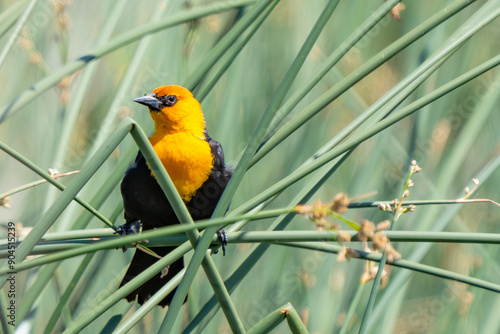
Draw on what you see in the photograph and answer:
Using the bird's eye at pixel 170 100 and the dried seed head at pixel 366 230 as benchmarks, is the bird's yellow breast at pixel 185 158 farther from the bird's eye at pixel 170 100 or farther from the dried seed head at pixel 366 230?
the dried seed head at pixel 366 230

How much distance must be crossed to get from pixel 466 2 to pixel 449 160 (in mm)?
673

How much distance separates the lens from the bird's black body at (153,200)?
5.46ft

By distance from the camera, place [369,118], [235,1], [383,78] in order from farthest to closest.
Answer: [383,78] → [235,1] → [369,118]

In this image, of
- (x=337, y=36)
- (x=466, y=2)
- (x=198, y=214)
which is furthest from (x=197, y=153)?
(x=466, y=2)

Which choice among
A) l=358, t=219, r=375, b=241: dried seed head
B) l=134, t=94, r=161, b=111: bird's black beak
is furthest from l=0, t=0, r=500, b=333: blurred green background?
l=358, t=219, r=375, b=241: dried seed head

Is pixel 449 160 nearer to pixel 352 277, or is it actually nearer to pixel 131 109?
pixel 352 277

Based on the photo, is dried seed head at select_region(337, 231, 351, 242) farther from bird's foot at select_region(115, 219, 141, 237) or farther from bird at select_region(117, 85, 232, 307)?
bird's foot at select_region(115, 219, 141, 237)

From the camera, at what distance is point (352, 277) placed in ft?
6.07

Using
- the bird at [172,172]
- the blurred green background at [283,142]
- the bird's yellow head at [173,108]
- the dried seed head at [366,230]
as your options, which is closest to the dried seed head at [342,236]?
the dried seed head at [366,230]

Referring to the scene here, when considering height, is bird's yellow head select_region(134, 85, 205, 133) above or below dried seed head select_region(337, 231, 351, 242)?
above

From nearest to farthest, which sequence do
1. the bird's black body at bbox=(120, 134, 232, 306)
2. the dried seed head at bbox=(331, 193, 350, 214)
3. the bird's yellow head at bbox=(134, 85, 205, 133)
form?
the dried seed head at bbox=(331, 193, 350, 214) → the bird's black body at bbox=(120, 134, 232, 306) → the bird's yellow head at bbox=(134, 85, 205, 133)

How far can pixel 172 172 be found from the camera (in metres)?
1.67

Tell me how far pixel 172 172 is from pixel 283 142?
54 cm

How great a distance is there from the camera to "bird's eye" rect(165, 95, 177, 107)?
179 cm
